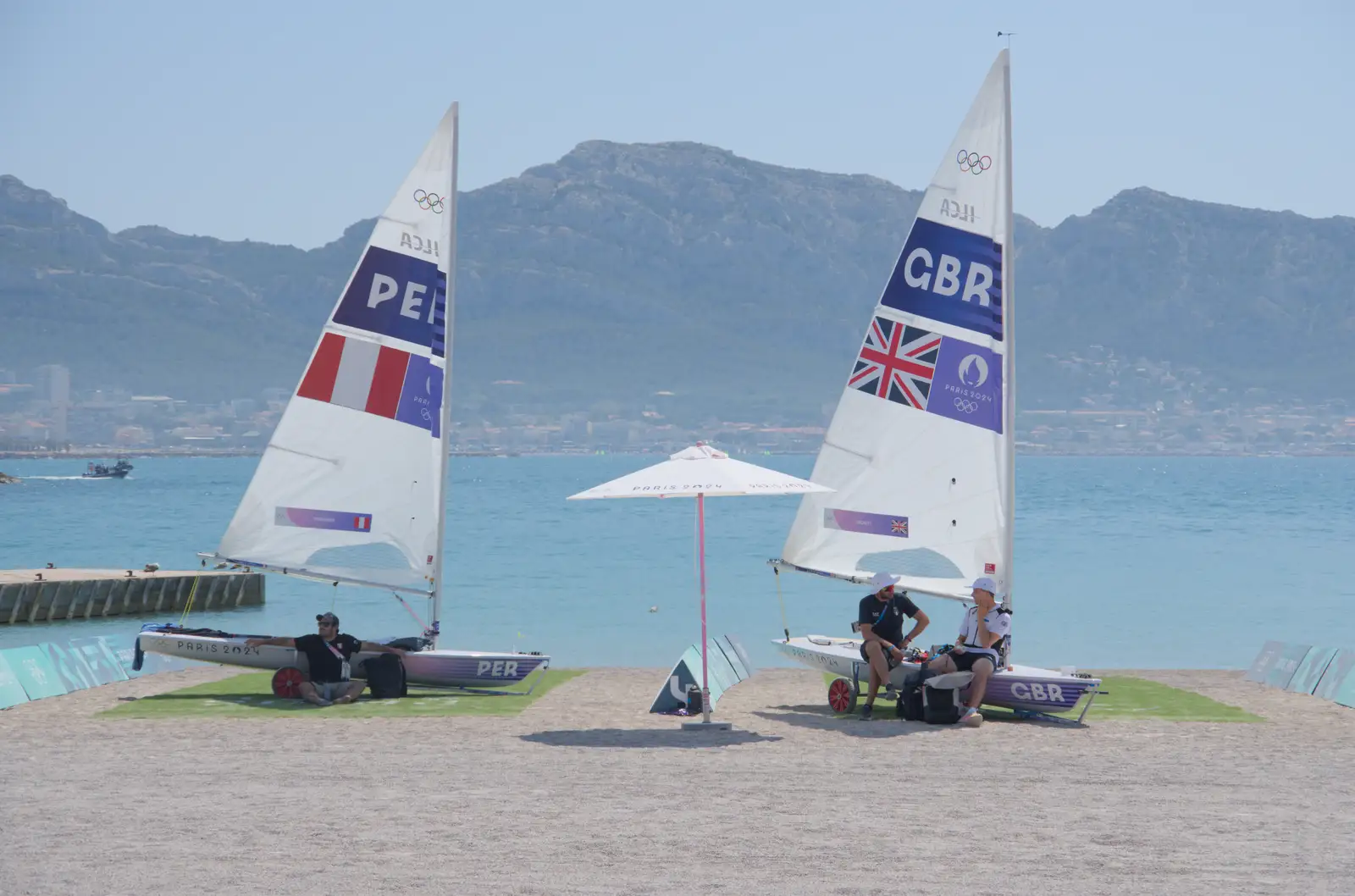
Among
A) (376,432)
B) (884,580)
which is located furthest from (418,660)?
(884,580)

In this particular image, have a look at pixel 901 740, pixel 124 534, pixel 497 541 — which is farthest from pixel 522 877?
pixel 124 534

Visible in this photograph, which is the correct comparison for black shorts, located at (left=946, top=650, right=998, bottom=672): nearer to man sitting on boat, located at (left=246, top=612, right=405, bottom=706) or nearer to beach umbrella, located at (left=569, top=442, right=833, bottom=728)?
beach umbrella, located at (left=569, top=442, right=833, bottom=728)

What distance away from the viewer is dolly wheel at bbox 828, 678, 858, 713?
632 inches

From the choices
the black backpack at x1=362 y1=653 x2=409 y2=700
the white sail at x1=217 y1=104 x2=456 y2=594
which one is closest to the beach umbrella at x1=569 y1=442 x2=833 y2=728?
the black backpack at x1=362 y1=653 x2=409 y2=700

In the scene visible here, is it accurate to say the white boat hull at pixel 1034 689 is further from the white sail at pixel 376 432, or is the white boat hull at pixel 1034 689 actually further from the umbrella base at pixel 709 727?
the white sail at pixel 376 432

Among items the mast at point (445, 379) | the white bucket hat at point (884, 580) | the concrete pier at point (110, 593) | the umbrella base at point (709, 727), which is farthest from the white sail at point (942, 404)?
the concrete pier at point (110, 593)

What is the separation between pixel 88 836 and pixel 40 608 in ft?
88.2

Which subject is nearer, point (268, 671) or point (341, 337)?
point (341, 337)

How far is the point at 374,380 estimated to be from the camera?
18.2 meters

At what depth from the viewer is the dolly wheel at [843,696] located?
52.7 ft

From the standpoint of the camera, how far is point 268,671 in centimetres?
1948

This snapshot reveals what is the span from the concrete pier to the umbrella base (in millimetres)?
21673

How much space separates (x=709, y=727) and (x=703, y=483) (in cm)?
236

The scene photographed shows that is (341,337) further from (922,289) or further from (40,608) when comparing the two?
(40,608)
